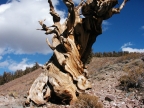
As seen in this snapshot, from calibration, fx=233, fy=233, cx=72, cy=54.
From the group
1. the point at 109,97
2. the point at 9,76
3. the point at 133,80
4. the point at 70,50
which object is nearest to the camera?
the point at 109,97

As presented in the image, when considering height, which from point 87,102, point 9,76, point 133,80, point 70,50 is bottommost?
point 87,102

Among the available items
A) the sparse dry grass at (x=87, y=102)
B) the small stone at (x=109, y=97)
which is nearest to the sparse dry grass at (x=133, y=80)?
the small stone at (x=109, y=97)

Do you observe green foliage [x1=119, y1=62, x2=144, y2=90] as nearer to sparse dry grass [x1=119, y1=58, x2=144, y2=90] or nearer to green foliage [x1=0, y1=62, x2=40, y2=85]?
sparse dry grass [x1=119, y1=58, x2=144, y2=90]

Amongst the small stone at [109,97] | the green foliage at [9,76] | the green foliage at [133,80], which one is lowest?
the small stone at [109,97]

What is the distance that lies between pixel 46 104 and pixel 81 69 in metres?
2.03

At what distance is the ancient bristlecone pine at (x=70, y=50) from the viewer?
27.6 feet

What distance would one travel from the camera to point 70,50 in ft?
29.7

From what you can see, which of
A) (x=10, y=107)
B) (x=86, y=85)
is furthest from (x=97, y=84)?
(x=10, y=107)

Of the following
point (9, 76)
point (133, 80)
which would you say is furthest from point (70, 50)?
point (9, 76)

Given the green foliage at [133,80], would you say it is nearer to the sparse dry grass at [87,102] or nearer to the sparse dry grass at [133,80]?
the sparse dry grass at [133,80]

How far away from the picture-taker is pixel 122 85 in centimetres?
1030

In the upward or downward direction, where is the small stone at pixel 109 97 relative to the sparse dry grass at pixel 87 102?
upward

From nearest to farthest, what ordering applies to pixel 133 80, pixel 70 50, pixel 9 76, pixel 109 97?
pixel 109 97, pixel 70 50, pixel 133 80, pixel 9 76

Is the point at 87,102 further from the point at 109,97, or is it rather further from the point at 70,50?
the point at 70,50
